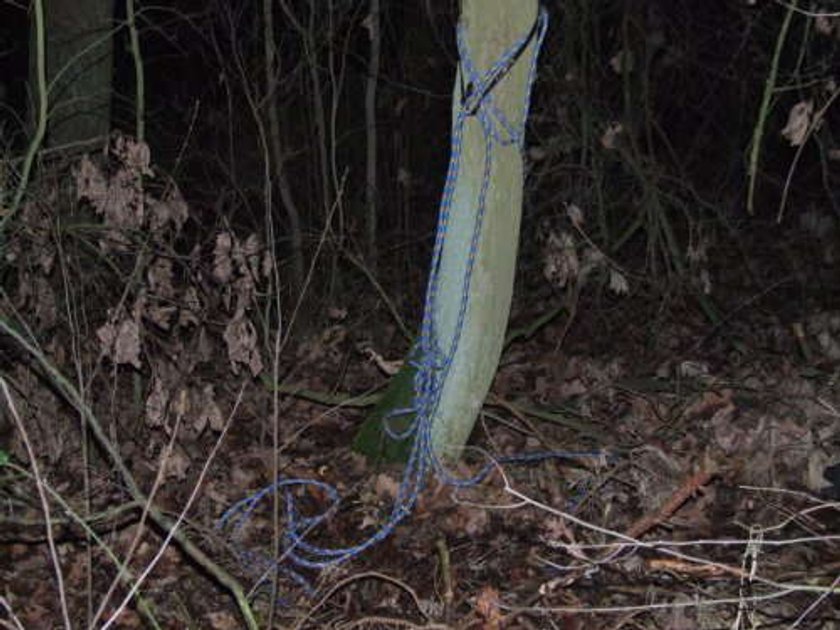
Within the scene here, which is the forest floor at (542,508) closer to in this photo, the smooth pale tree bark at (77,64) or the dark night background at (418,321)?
the dark night background at (418,321)

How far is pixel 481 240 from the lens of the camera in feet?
15.6

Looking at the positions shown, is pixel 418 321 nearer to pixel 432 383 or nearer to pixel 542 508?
pixel 432 383

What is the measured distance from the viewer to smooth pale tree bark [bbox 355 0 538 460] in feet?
14.9

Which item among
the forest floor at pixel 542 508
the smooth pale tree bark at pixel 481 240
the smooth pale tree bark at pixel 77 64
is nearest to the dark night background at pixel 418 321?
the forest floor at pixel 542 508

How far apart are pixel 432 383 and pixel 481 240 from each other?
73 centimetres

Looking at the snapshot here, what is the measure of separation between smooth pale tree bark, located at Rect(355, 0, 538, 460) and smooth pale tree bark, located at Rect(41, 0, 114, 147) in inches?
74.3

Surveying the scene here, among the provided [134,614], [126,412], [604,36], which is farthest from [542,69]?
[134,614]

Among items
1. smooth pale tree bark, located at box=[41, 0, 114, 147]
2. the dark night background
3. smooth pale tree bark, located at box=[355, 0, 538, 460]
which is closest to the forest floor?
the dark night background

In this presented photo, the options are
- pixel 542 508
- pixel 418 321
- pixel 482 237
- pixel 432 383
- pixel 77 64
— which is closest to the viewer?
pixel 542 508

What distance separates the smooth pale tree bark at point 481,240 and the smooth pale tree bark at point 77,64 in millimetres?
1887

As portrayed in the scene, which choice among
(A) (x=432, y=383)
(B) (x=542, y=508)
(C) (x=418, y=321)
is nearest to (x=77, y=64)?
(A) (x=432, y=383)

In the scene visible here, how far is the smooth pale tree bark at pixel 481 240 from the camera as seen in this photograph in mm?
4527

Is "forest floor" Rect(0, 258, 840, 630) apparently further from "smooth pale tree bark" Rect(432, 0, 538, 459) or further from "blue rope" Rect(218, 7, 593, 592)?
"smooth pale tree bark" Rect(432, 0, 538, 459)

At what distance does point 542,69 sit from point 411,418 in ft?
9.36
